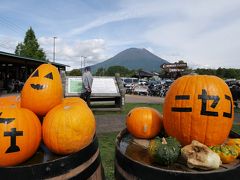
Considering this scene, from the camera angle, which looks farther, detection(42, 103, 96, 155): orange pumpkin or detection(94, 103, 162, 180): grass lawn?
detection(94, 103, 162, 180): grass lawn

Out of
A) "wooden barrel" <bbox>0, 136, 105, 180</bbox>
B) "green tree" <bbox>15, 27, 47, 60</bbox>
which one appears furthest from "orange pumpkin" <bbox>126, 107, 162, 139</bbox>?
"green tree" <bbox>15, 27, 47, 60</bbox>

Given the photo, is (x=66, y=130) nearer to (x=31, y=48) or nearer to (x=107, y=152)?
(x=107, y=152)

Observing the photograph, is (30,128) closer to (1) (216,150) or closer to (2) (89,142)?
Answer: (2) (89,142)

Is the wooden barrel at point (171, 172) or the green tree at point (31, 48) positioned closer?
the wooden barrel at point (171, 172)

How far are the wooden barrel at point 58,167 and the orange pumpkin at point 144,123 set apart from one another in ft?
1.48

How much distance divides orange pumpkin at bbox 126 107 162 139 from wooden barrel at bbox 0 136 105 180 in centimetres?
45

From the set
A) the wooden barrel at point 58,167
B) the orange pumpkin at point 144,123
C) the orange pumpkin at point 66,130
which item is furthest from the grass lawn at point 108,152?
the orange pumpkin at point 66,130

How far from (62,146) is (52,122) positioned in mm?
234

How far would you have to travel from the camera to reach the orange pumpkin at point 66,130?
7.93ft

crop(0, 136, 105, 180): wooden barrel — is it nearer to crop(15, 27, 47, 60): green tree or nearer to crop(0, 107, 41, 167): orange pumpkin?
crop(0, 107, 41, 167): orange pumpkin

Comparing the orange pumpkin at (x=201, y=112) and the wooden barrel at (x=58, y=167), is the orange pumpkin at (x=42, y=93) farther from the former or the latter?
the orange pumpkin at (x=201, y=112)

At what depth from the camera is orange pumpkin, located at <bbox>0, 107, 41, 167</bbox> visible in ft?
7.47

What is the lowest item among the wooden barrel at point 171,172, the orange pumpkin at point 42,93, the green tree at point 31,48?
the wooden barrel at point 171,172

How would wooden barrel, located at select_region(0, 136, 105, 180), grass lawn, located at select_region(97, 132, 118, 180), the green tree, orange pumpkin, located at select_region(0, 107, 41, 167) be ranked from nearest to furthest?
wooden barrel, located at select_region(0, 136, 105, 180), orange pumpkin, located at select_region(0, 107, 41, 167), grass lawn, located at select_region(97, 132, 118, 180), the green tree
